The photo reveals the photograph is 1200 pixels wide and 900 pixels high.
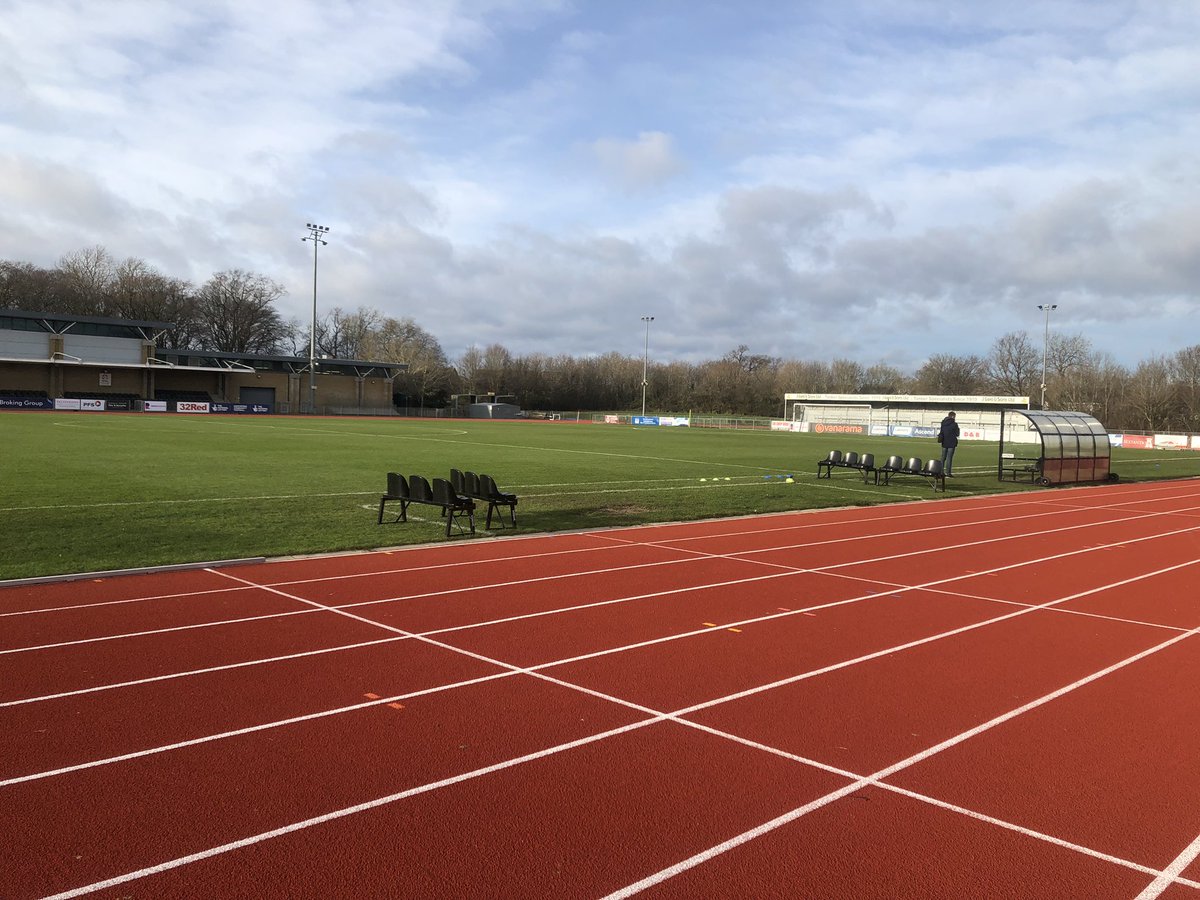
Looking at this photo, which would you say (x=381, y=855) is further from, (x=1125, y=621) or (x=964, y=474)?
(x=964, y=474)

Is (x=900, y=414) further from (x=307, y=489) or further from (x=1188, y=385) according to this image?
(x=307, y=489)

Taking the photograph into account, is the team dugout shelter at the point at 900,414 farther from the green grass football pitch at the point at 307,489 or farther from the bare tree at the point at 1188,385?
the green grass football pitch at the point at 307,489

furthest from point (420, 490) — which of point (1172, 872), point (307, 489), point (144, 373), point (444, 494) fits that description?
point (144, 373)

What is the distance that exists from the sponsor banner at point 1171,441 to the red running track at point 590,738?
5486cm

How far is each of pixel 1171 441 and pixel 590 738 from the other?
210ft

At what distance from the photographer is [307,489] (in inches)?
708

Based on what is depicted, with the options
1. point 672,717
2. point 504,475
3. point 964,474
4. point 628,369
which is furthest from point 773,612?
point 628,369

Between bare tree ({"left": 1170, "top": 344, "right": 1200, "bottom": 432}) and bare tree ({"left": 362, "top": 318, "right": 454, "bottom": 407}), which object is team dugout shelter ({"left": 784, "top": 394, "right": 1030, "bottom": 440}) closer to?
bare tree ({"left": 1170, "top": 344, "right": 1200, "bottom": 432})

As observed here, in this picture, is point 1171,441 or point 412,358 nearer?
point 1171,441

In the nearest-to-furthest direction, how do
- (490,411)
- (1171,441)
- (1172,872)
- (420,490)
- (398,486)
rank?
(1172,872) → (420,490) → (398,486) → (1171,441) → (490,411)

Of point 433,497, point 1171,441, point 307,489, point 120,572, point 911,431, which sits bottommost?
point 120,572

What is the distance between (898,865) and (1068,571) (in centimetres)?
894

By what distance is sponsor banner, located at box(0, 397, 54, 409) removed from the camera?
66062 mm

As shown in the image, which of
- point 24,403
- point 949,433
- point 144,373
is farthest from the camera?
point 144,373
